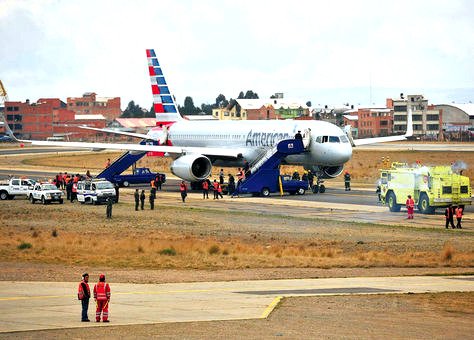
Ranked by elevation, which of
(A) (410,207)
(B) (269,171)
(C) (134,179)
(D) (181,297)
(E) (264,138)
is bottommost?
(D) (181,297)

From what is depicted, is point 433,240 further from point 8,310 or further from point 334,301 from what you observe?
point 8,310

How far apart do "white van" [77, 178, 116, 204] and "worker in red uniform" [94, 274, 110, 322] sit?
40.9 metres

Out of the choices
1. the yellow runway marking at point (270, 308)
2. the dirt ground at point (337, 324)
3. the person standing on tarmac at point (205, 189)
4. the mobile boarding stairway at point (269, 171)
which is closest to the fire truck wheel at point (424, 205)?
the mobile boarding stairway at point (269, 171)

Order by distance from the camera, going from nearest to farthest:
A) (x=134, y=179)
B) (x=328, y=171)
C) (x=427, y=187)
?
(x=427, y=187), (x=328, y=171), (x=134, y=179)

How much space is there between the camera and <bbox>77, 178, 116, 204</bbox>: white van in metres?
72.6

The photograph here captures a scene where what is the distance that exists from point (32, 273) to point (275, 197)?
1397 inches

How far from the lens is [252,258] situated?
4625 centimetres

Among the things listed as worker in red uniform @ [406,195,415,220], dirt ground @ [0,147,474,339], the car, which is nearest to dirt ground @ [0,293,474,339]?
dirt ground @ [0,147,474,339]

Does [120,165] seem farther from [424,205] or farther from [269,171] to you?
[424,205]

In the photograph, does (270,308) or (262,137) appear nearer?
(270,308)

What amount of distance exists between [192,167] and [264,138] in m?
5.74

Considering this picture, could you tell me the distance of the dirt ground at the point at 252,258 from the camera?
1211 inches

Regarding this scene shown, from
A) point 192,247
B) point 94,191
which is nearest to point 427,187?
point 192,247

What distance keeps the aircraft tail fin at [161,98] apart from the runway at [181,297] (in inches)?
2226
